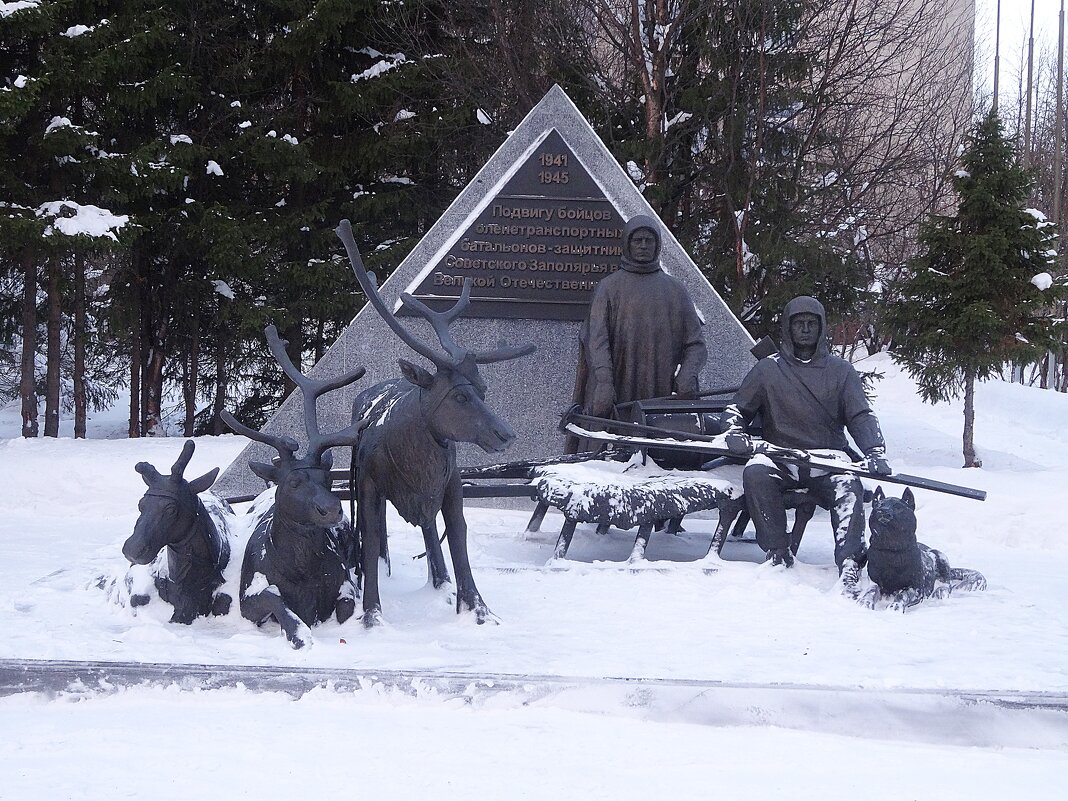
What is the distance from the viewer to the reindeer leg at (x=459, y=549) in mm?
4949

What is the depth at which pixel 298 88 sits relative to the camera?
1401 cm

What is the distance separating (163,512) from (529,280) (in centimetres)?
486

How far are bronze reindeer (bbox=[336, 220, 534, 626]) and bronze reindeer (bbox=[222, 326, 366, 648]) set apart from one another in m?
0.15

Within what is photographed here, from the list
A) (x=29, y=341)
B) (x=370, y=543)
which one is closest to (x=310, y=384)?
(x=370, y=543)

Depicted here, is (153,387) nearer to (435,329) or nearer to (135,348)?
(135,348)

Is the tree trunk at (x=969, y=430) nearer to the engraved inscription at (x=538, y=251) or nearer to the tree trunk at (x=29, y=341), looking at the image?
the engraved inscription at (x=538, y=251)

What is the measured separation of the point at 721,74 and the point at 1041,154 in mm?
15983

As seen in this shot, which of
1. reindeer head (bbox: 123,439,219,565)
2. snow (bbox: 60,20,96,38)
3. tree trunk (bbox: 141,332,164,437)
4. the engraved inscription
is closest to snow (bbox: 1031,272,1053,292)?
the engraved inscription

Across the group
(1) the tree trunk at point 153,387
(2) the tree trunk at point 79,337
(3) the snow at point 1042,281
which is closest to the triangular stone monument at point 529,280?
(3) the snow at point 1042,281

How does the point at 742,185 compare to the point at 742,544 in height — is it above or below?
above

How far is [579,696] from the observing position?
4012 mm

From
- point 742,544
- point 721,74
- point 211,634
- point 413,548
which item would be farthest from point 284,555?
point 721,74

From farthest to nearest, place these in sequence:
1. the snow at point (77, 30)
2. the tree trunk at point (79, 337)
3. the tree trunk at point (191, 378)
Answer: the tree trunk at point (191, 378) → the tree trunk at point (79, 337) → the snow at point (77, 30)

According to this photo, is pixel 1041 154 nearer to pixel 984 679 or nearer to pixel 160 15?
pixel 160 15
